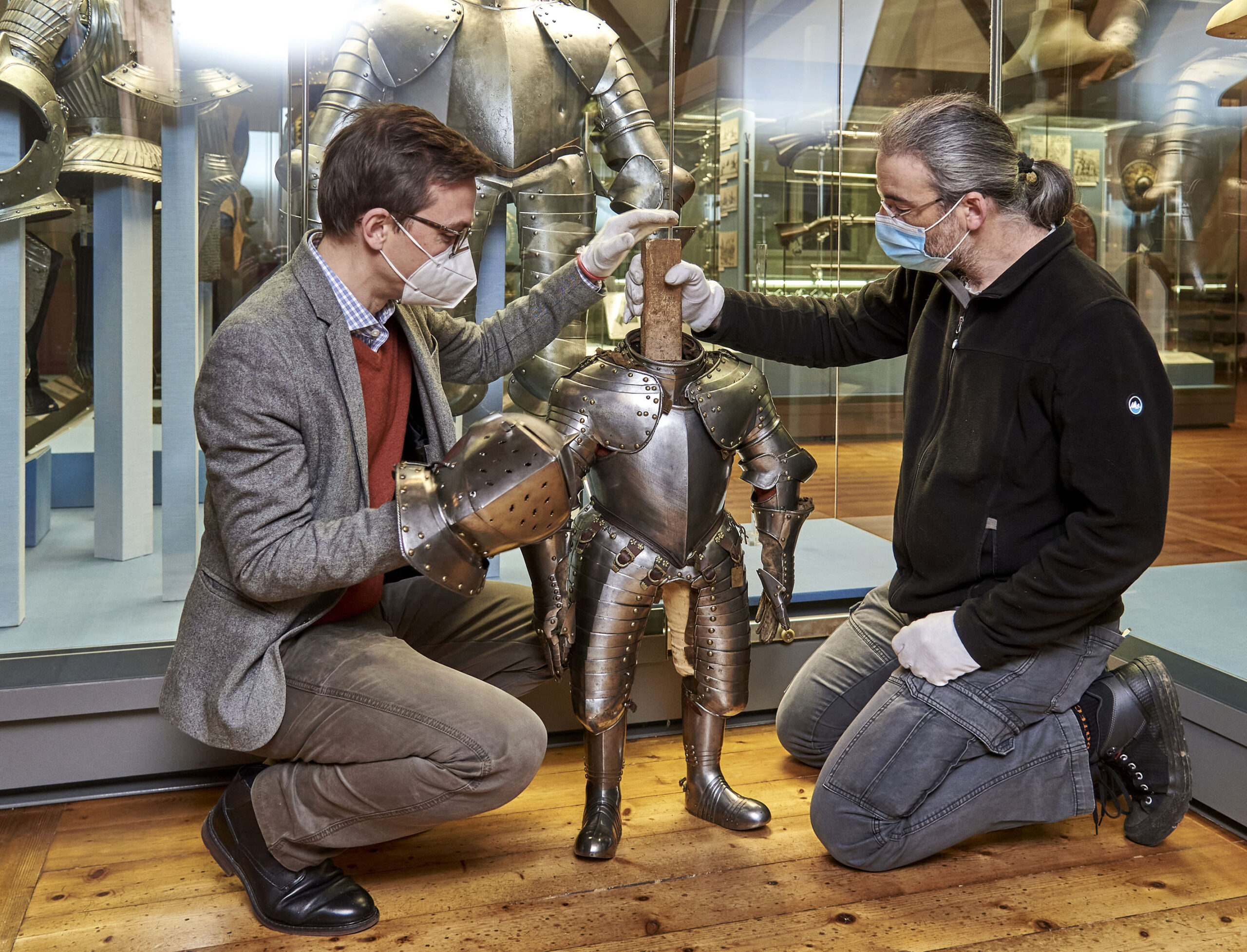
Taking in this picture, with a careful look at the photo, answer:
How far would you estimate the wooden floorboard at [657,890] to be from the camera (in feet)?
5.98

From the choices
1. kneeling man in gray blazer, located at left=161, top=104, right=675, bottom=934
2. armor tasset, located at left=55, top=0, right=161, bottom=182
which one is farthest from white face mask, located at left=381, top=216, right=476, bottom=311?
armor tasset, located at left=55, top=0, right=161, bottom=182

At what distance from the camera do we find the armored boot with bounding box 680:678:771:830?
Answer: 225 centimetres

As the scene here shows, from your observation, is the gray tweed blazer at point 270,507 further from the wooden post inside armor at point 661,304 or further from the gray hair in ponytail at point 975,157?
the gray hair in ponytail at point 975,157

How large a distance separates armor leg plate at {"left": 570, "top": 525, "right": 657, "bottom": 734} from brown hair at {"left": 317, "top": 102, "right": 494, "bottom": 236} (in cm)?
76

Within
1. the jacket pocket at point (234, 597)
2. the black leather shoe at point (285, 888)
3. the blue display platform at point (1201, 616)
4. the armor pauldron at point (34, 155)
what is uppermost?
the armor pauldron at point (34, 155)

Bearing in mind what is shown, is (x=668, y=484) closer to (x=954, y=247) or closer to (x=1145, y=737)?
(x=954, y=247)

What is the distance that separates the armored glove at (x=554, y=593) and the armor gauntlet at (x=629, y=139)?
120cm

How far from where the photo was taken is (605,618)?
2.13 m

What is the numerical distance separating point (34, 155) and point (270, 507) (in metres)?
1.53

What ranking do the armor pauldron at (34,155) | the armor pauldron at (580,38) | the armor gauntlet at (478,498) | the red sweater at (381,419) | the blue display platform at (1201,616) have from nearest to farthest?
1. the armor gauntlet at (478,498)
2. the red sweater at (381,419)
3. the blue display platform at (1201,616)
4. the armor pauldron at (34,155)
5. the armor pauldron at (580,38)

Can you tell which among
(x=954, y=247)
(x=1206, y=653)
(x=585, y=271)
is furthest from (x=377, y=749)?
(x=1206, y=653)

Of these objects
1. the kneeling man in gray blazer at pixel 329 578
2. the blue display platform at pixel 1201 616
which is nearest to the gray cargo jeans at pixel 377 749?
the kneeling man in gray blazer at pixel 329 578

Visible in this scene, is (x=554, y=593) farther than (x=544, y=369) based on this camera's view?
No

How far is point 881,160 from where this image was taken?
208 centimetres
